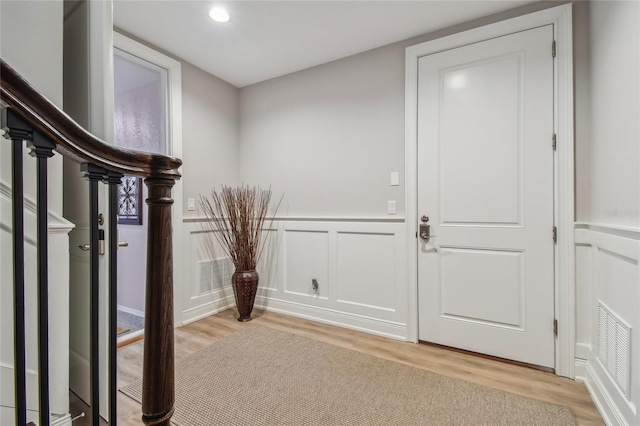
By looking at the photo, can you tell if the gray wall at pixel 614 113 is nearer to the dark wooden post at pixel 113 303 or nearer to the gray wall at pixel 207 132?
the dark wooden post at pixel 113 303

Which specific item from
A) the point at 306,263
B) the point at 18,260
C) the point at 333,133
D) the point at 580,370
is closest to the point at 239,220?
the point at 306,263

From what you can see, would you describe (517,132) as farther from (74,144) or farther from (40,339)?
(40,339)

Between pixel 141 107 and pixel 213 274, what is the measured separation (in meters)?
1.77

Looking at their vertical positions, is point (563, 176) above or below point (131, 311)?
above

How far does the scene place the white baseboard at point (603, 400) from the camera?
142 centimetres

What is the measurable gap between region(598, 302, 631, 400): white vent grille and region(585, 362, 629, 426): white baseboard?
0.11 metres

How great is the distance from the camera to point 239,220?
2855mm

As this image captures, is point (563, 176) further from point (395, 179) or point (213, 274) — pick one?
point (213, 274)

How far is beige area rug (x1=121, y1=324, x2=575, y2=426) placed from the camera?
1520mm

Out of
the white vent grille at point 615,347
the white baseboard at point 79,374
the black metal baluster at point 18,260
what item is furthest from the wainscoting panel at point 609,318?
the white baseboard at point 79,374

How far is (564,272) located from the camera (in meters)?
1.93

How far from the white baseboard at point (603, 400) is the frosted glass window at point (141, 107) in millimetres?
3288

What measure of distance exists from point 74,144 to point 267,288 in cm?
264

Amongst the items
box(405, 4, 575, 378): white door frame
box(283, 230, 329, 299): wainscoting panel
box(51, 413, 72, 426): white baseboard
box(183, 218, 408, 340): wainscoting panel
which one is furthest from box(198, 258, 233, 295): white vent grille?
box(405, 4, 575, 378): white door frame
